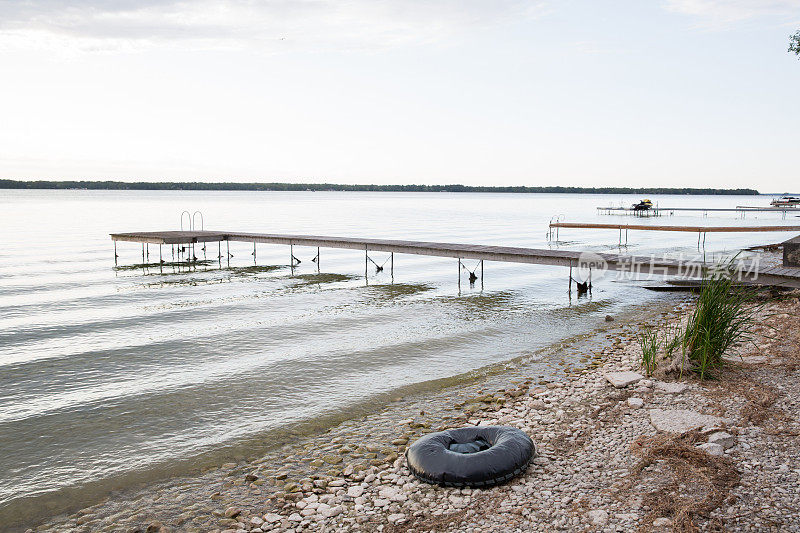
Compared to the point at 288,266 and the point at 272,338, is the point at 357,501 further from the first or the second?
the point at 288,266

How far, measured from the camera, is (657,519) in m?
4.12

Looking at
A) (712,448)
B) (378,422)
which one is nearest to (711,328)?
(712,448)

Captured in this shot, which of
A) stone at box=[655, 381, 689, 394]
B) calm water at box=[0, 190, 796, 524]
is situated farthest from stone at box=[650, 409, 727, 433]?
calm water at box=[0, 190, 796, 524]

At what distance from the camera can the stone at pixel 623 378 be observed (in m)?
7.65

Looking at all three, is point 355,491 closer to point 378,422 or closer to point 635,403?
point 378,422

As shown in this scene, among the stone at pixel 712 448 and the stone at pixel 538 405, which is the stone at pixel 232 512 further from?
the stone at pixel 712 448

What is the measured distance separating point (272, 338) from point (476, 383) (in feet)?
16.1

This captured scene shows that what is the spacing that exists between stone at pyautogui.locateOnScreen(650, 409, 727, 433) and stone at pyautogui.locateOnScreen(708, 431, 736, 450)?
10.9 inches

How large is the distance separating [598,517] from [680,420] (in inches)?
93.4

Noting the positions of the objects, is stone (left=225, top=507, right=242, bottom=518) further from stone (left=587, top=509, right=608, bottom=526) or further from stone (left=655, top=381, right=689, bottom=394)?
stone (left=655, top=381, right=689, bottom=394)

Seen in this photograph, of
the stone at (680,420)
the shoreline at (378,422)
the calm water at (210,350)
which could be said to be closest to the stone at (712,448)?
the stone at (680,420)

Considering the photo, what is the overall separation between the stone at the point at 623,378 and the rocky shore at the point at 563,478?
6.0 inches

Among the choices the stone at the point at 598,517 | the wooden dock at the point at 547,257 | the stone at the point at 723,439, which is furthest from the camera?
the wooden dock at the point at 547,257

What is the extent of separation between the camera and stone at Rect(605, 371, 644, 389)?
765 centimetres
